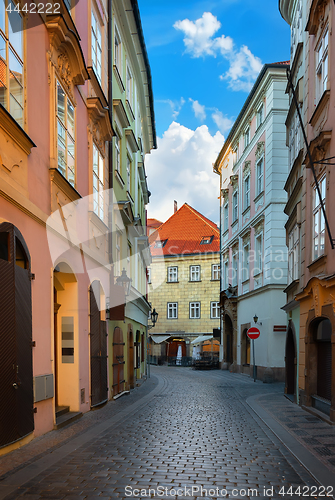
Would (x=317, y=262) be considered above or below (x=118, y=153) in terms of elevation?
below

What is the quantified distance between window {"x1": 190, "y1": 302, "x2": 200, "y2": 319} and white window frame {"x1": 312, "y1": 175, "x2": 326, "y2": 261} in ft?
122

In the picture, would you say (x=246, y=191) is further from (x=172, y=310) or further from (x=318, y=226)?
(x=172, y=310)

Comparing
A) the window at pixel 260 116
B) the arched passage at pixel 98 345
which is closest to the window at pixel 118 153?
the arched passage at pixel 98 345

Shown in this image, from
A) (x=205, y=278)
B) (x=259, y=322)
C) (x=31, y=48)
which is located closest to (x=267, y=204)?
(x=259, y=322)

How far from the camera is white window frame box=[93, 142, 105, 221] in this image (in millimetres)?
13102

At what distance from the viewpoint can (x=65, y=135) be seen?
1006cm

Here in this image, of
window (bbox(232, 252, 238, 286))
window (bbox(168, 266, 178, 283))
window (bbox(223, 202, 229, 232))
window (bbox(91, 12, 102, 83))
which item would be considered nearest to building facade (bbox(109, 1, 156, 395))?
window (bbox(91, 12, 102, 83))

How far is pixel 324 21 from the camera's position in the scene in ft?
37.9

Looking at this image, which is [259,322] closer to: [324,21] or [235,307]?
[235,307]

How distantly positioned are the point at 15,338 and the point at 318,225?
7.83 metres

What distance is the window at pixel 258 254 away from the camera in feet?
83.1

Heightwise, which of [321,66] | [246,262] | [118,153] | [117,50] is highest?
[117,50]

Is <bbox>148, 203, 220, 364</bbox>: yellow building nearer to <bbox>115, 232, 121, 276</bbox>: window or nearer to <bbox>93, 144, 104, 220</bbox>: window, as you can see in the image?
<bbox>115, 232, 121, 276</bbox>: window

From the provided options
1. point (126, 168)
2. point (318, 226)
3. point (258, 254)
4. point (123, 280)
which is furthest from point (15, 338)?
point (258, 254)
